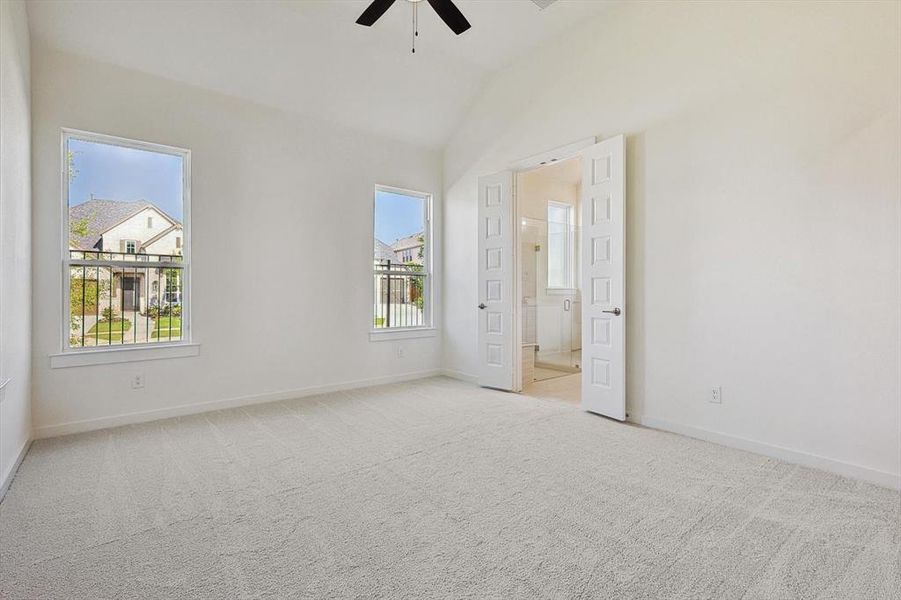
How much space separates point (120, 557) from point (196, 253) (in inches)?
109

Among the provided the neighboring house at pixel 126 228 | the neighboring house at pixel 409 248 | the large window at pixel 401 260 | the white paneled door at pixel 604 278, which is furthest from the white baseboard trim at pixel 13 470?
the white paneled door at pixel 604 278

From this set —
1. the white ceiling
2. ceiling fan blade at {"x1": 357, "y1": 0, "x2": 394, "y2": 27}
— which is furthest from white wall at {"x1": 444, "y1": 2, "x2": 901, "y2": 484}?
ceiling fan blade at {"x1": 357, "y1": 0, "x2": 394, "y2": 27}

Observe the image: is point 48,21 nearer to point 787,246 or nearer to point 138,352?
point 138,352

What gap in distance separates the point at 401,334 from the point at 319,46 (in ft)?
10.2

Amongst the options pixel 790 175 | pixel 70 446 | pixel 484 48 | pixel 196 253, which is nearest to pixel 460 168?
pixel 484 48

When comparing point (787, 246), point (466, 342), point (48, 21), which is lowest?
point (466, 342)

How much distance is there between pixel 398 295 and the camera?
18.2 feet

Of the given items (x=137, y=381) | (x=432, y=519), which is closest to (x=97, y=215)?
(x=137, y=381)

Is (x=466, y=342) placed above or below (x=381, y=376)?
above

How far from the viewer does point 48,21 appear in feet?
10.7

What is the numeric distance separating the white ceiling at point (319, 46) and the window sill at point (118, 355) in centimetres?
233

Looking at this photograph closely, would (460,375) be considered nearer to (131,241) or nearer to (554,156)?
(554,156)

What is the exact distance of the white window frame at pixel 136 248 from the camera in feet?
11.4

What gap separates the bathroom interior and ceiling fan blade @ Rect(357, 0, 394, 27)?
339 cm
